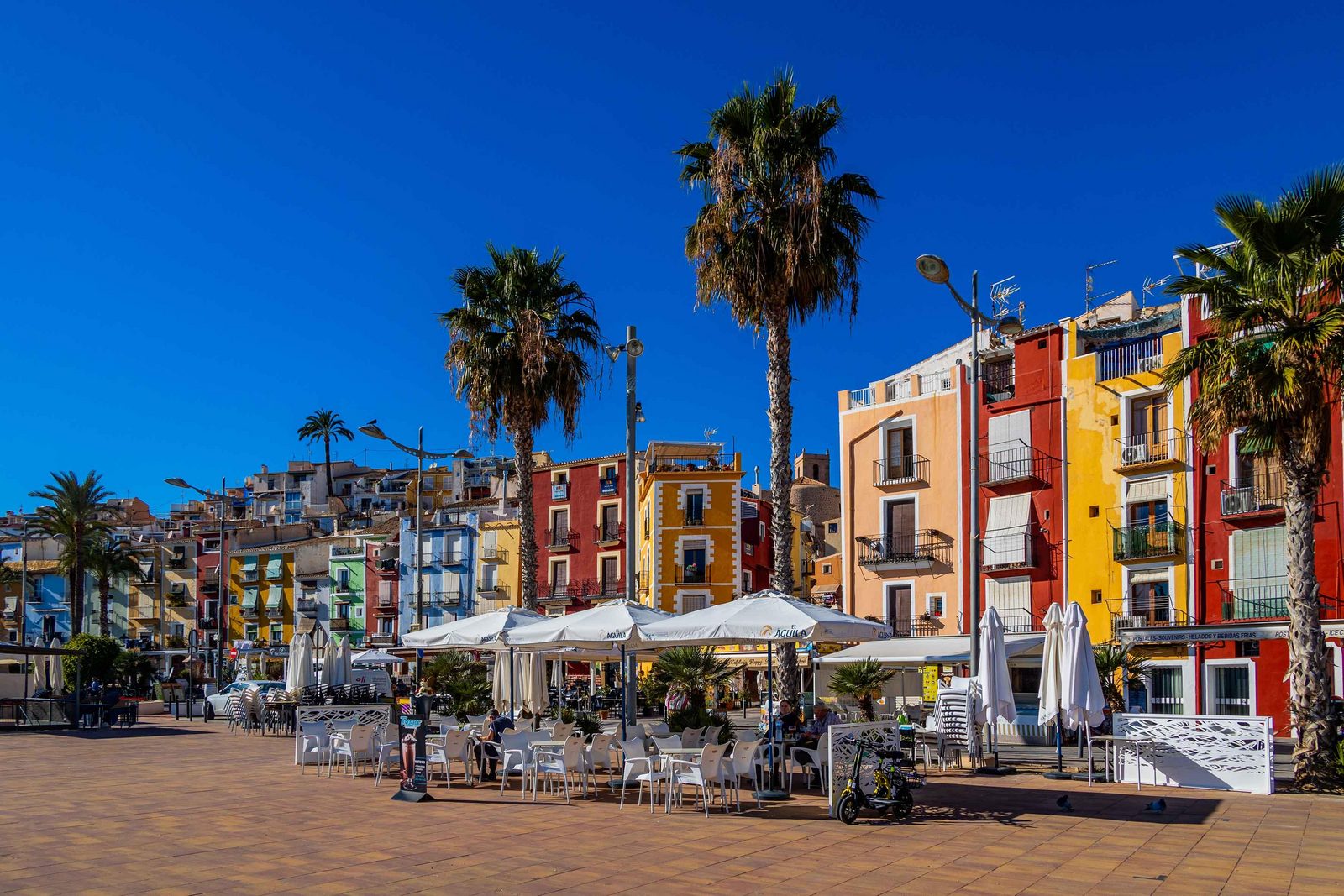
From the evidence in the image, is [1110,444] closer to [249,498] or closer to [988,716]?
[988,716]

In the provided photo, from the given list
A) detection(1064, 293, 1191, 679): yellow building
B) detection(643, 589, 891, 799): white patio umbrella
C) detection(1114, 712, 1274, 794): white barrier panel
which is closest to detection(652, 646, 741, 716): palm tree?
detection(1064, 293, 1191, 679): yellow building

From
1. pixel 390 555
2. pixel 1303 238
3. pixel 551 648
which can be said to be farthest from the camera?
pixel 390 555

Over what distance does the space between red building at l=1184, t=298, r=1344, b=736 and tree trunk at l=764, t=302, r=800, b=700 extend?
582 inches

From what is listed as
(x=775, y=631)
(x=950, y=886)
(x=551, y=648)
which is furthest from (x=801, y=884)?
(x=551, y=648)

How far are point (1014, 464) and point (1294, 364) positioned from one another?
2252 cm

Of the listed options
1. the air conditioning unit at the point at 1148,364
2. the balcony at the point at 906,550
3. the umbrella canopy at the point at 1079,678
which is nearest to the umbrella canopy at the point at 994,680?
the umbrella canopy at the point at 1079,678

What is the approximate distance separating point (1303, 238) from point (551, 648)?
14.5m

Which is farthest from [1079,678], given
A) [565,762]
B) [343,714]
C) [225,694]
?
[225,694]

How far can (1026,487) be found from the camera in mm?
40125

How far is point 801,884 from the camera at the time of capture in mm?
10594

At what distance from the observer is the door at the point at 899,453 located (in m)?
43.4

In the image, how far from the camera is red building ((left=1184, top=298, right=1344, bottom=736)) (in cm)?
3275

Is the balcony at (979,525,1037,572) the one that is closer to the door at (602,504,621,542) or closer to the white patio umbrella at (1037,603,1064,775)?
the white patio umbrella at (1037,603,1064,775)

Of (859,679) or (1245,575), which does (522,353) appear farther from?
(1245,575)
